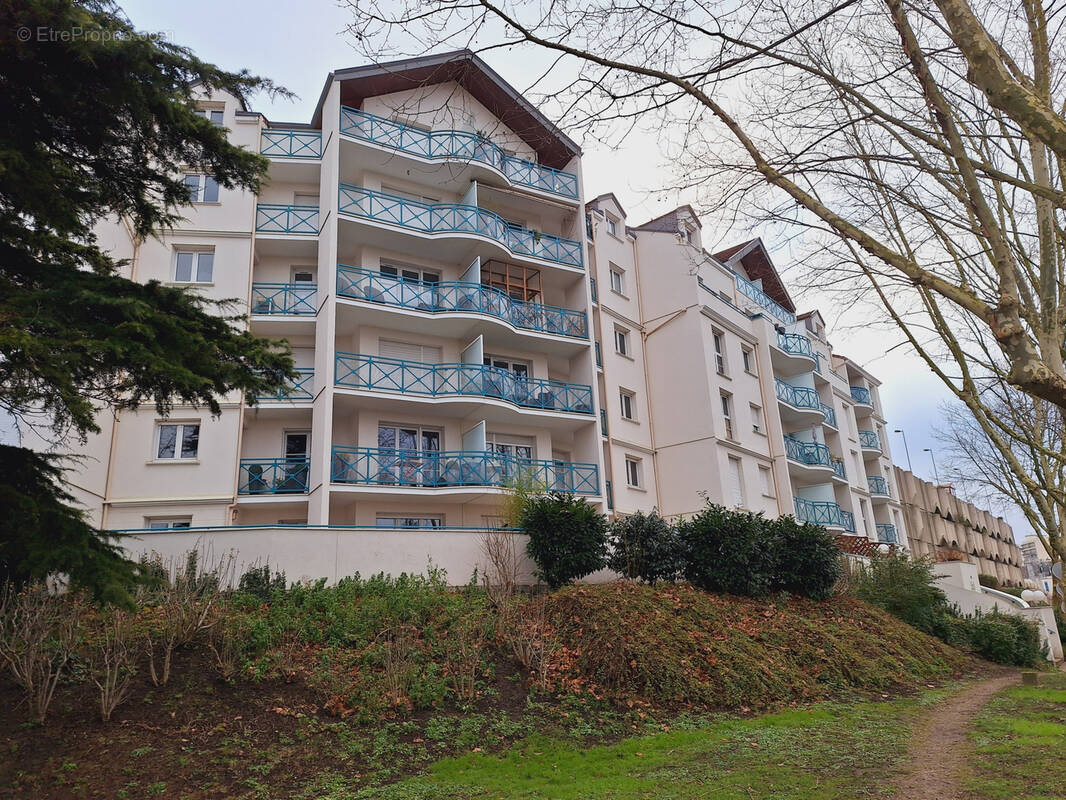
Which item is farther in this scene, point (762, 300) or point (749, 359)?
point (762, 300)

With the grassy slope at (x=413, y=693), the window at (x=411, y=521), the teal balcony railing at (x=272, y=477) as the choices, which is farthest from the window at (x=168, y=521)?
the grassy slope at (x=413, y=693)

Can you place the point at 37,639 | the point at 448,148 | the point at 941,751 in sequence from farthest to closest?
the point at 448,148
the point at 941,751
the point at 37,639

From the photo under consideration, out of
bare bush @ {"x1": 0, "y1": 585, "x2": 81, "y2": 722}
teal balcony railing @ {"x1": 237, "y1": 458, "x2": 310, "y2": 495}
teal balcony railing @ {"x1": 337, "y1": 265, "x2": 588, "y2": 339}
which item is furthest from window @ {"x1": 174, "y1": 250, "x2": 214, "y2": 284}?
bare bush @ {"x1": 0, "y1": 585, "x2": 81, "y2": 722}

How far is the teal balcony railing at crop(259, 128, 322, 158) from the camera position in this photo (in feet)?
72.2

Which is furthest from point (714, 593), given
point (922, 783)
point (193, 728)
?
point (193, 728)

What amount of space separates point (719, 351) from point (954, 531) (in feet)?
114

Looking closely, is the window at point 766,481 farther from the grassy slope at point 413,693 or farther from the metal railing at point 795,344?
the grassy slope at point 413,693

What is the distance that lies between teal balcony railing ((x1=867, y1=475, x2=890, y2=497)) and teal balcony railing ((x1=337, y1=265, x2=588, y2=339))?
996 inches

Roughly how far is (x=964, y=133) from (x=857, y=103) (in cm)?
177

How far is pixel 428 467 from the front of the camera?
19641 mm

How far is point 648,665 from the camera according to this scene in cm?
1083

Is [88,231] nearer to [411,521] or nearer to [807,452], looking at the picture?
[411,521]

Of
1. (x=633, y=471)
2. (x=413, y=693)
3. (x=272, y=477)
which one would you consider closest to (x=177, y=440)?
(x=272, y=477)

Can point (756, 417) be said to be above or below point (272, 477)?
above
